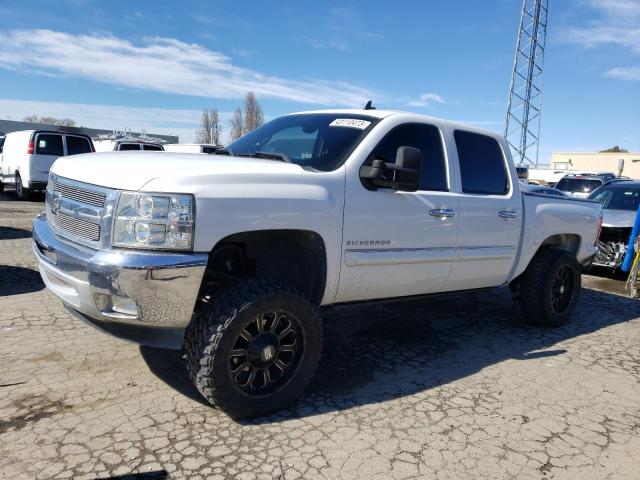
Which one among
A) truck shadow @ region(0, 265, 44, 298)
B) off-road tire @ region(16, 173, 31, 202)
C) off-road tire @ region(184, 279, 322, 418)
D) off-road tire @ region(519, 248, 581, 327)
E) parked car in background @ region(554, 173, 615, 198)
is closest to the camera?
off-road tire @ region(184, 279, 322, 418)

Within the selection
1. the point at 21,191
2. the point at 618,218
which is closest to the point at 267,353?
the point at 618,218

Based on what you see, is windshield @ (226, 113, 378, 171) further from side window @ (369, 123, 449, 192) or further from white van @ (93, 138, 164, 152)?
white van @ (93, 138, 164, 152)

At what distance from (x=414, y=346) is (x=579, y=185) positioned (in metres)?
15.1

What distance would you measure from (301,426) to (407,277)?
4.71 feet

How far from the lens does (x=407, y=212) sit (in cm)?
377

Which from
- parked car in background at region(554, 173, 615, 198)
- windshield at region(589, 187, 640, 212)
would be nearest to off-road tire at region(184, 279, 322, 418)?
windshield at region(589, 187, 640, 212)

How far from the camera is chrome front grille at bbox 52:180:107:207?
9.43ft

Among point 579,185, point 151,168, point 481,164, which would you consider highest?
point 481,164

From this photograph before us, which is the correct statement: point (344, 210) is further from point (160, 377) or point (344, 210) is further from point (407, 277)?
point (160, 377)

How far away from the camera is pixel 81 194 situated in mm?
3035

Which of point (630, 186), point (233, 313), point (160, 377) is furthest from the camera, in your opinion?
point (630, 186)

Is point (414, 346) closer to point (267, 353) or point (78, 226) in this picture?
point (267, 353)

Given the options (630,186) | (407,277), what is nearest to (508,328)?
A: (407,277)

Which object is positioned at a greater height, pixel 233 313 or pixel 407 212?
pixel 407 212
